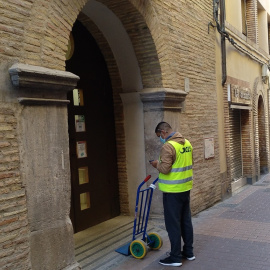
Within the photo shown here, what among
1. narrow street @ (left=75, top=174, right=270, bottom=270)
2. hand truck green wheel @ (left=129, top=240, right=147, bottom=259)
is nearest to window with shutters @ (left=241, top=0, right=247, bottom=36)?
narrow street @ (left=75, top=174, right=270, bottom=270)

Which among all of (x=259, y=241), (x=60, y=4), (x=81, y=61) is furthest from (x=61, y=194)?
(x=259, y=241)

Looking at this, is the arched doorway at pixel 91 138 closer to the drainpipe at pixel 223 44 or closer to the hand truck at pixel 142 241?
the hand truck at pixel 142 241

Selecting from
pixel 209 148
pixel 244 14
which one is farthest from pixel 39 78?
pixel 244 14

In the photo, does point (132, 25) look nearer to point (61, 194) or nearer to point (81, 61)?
point (81, 61)

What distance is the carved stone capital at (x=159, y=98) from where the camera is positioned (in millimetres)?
6611

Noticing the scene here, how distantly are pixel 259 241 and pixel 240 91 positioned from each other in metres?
6.21

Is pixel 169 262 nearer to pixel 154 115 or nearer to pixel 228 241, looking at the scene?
pixel 228 241

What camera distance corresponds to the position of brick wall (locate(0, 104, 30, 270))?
3.65m

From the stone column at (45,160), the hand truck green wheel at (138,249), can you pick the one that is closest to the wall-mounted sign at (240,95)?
the hand truck green wheel at (138,249)

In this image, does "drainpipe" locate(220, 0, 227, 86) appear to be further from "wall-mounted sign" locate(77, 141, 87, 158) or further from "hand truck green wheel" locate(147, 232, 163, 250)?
"hand truck green wheel" locate(147, 232, 163, 250)

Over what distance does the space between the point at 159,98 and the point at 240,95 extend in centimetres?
533

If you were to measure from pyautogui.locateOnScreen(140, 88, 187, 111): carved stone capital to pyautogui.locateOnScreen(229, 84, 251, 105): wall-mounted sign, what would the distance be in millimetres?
3945

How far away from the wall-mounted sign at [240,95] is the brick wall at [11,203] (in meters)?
7.75

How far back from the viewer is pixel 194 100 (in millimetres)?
7988
